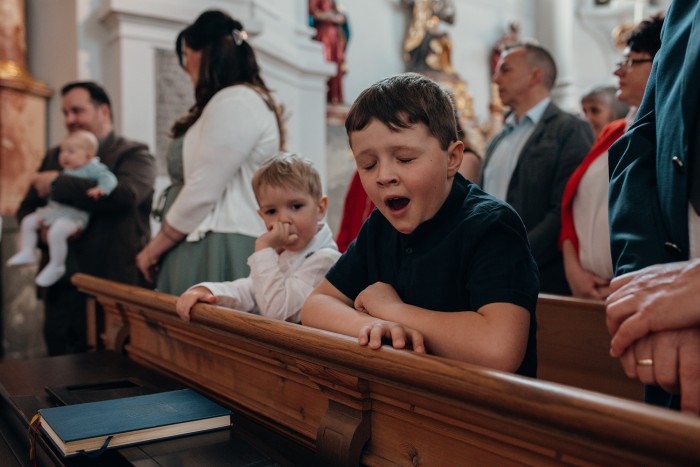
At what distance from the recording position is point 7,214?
5129 mm

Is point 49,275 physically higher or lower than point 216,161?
lower

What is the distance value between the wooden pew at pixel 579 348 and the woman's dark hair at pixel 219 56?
4.10ft

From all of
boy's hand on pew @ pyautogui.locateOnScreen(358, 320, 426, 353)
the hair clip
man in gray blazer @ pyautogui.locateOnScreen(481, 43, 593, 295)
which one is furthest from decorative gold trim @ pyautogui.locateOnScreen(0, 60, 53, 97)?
boy's hand on pew @ pyautogui.locateOnScreen(358, 320, 426, 353)

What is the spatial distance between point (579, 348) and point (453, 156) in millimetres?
963

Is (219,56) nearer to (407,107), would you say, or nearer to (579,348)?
(407,107)

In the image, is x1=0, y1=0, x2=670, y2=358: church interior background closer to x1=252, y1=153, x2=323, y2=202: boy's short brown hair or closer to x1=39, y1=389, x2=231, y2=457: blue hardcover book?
x1=252, y1=153, x2=323, y2=202: boy's short brown hair

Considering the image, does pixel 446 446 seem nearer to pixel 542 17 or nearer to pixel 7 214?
pixel 7 214

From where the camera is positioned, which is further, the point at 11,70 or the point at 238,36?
the point at 11,70

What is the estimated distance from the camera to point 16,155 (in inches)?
205

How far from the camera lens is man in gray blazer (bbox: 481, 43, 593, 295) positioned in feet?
9.59

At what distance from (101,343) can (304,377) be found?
1610 millimetres

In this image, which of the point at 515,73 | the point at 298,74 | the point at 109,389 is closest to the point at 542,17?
the point at 298,74

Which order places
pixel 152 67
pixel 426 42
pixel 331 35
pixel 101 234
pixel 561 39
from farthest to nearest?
1. pixel 561 39
2. pixel 426 42
3. pixel 331 35
4. pixel 152 67
5. pixel 101 234

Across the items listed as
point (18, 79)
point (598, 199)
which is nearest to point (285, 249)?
point (598, 199)
